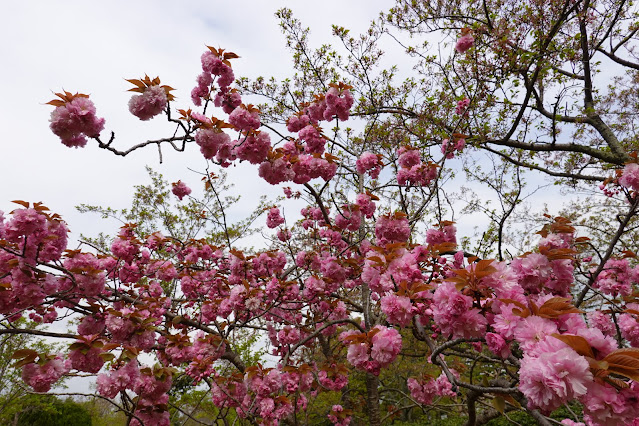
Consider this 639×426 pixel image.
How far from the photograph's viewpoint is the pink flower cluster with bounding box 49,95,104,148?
2.04m

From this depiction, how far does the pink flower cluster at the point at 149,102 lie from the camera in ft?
7.16

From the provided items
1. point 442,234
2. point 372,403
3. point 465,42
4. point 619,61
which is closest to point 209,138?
point 442,234

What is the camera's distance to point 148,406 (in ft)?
7.79

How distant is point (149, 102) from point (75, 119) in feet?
1.49

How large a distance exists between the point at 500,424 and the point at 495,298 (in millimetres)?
8582

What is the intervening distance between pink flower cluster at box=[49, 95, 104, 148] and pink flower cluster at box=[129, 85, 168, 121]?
22 centimetres

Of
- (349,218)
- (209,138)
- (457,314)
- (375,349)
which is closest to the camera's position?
(457,314)

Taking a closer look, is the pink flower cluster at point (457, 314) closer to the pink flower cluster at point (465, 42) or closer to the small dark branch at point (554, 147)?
the pink flower cluster at point (465, 42)

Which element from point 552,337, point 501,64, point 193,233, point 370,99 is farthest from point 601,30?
point 193,233

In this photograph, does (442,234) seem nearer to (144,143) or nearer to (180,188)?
(144,143)

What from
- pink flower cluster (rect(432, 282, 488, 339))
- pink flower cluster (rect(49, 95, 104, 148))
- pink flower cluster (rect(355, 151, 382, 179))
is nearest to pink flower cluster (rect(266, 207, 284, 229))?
pink flower cluster (rect(355, 151, 382, 179))

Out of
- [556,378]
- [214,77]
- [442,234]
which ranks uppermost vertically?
[214,77]

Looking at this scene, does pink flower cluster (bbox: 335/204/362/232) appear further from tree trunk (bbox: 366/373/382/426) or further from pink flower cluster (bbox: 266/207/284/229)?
tree trunk (bbox: 366/373/382/426)

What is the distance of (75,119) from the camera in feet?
6.75
